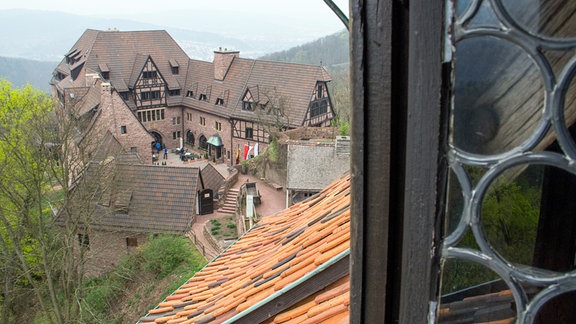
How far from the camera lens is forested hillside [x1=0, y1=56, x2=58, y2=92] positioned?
80.1 metres

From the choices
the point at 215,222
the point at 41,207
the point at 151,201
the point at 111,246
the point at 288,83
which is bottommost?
the point at 111,246

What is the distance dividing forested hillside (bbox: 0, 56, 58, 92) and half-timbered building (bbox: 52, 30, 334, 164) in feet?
157

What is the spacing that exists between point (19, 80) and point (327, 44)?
46.6m

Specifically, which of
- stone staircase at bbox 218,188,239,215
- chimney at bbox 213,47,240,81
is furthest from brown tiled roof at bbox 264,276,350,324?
chimney at bbox 213,47,240,81

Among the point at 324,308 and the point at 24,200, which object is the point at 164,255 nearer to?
the point at 24,200

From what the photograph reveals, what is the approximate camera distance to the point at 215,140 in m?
32.1

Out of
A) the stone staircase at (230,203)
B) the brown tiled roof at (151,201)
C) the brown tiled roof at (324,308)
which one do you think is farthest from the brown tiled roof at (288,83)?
the brown tiled roof at (324,308)

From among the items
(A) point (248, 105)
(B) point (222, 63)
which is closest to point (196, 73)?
(B) point (222, 63)

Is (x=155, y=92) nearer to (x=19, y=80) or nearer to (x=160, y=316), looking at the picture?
(x=160, y=316)

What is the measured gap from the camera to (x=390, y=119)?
1.20 m

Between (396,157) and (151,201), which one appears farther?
(151,201)

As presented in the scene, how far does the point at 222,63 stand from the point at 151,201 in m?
16.8

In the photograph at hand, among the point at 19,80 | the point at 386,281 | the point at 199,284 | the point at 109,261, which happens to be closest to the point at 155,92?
the point at 109,261

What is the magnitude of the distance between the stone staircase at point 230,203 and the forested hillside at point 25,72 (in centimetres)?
6673
